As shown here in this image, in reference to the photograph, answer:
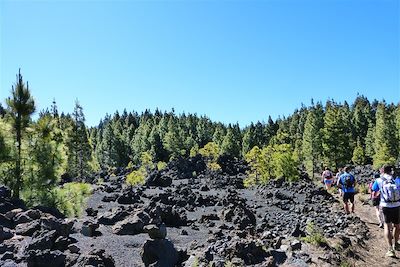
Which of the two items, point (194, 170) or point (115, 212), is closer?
point (115, 212)

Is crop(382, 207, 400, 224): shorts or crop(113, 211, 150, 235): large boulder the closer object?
crop(382, 207, 400, 224): shorts

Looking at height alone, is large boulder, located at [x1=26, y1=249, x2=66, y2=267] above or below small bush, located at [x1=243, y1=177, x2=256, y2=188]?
below

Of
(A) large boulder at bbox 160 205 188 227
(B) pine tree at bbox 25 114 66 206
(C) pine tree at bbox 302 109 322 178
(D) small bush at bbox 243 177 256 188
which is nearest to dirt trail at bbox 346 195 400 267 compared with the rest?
(A) large boulder at bbox 160 205 188 227

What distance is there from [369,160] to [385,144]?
12302 mm

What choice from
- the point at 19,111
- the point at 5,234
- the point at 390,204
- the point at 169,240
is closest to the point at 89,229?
the point at 5,234

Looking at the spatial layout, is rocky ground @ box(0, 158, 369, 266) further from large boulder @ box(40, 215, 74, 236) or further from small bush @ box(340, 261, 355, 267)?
small bush @ box(340, 261, 355, 267)

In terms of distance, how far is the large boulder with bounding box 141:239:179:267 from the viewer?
1011cm

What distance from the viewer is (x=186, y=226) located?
19031mm

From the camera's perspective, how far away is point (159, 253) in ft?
33.6

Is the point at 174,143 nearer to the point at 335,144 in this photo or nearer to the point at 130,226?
the point at 335,144

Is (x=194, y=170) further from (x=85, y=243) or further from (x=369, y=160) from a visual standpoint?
(x=85, y=243)

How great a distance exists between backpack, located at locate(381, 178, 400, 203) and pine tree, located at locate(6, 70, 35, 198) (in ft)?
51.7

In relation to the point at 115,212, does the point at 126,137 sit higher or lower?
higher

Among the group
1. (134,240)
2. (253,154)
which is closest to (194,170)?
(253,154)
